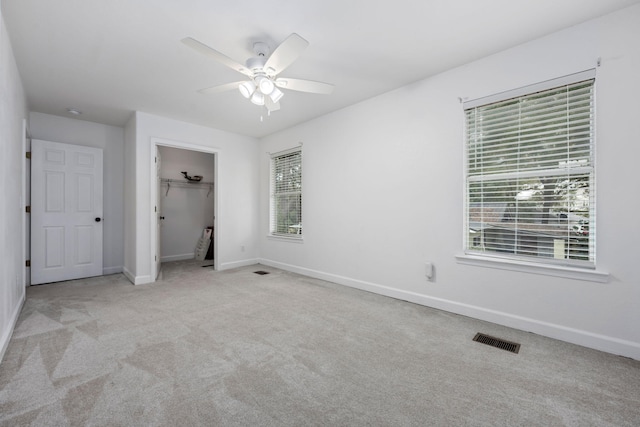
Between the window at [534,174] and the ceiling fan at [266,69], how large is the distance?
1691 millimetres

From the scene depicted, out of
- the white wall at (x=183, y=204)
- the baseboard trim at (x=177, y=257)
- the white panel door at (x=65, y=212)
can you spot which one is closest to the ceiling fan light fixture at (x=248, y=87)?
the white panel door at (x=65, y=212)

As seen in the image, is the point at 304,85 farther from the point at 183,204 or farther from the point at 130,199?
the point at 183,204

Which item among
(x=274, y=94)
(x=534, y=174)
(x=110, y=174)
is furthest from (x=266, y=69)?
(x=110, y=174)

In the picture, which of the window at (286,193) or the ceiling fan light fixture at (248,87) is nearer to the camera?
the ceiling fan light fixture at (248,87)

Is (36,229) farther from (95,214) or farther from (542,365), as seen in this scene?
(542,365)

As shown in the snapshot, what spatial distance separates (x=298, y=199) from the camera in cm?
484

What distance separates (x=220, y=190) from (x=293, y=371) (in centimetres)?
388

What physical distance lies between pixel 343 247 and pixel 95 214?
414 cm

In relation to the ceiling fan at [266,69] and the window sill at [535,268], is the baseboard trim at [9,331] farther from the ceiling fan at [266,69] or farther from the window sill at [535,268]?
the window sill at [535,268]

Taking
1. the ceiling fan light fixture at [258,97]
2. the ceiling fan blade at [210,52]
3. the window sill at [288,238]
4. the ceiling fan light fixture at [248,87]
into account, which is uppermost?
the ceiling fan blade at [210,52]

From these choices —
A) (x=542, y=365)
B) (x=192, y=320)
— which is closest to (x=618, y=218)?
(x=542, y=365)

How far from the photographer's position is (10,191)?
2467 millimetres

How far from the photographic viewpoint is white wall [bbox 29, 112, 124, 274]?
4.50m

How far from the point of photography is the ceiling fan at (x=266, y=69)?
6.61 ft
